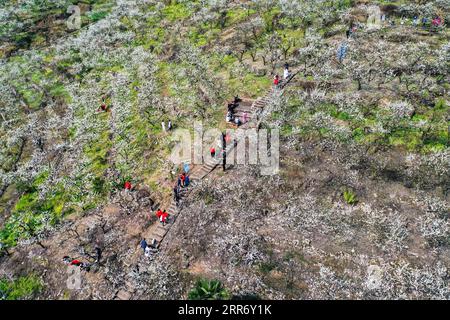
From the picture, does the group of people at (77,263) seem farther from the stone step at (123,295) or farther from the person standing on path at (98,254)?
the stone step at (123,295)

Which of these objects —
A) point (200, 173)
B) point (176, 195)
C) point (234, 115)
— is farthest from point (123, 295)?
point (234, 115)

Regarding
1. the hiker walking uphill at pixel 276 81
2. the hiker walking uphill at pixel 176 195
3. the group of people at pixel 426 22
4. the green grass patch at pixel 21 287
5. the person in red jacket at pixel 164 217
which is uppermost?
the group of people at pixel 426 22

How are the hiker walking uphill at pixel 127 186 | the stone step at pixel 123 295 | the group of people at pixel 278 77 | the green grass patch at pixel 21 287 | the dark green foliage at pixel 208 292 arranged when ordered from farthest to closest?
the group of people at pixel 278 77
the hiker walking uphill at pixel 127 186
the green grass patch at pixel 21 287
the stone step at pixel 123 295
the dark green foliage at pixel 208 292

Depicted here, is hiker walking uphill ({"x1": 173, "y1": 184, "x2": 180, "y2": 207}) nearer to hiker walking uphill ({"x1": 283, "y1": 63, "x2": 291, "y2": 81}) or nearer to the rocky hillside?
the rocky hillside

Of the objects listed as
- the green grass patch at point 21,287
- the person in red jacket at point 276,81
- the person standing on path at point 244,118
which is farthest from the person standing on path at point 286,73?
the green grass patch at point 21,287

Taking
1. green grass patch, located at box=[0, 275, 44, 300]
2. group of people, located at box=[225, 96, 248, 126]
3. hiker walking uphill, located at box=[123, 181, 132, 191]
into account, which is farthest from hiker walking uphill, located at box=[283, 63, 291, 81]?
green grass patch, located at box=[0, 275, 44, 300]

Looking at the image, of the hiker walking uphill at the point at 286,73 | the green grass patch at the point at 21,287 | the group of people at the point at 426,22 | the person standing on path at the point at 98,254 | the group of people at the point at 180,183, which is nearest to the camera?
the green grass patch at the point at 21,287

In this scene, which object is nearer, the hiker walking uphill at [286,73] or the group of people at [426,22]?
the hiker walking uphill at [286,73]

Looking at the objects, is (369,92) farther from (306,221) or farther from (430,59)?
(306,221)
